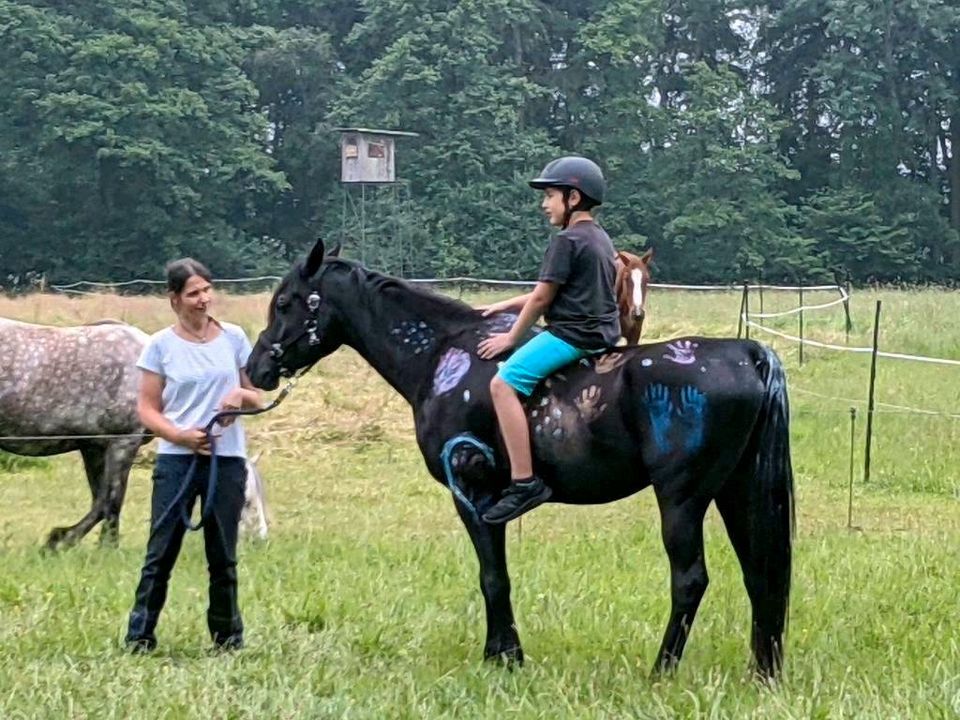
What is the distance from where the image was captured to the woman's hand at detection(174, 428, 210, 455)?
5336mm

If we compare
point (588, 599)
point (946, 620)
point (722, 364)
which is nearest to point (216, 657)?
point (588, 599)

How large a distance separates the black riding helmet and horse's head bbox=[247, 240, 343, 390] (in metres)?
1.19

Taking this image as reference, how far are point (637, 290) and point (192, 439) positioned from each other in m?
7.19

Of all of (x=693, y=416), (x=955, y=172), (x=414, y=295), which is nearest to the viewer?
(x=693, y=416)

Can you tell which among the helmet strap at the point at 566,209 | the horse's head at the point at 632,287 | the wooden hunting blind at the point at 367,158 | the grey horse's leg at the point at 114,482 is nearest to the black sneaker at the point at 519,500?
the helmet strap at the point at 566,209

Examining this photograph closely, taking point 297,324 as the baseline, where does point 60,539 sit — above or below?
below

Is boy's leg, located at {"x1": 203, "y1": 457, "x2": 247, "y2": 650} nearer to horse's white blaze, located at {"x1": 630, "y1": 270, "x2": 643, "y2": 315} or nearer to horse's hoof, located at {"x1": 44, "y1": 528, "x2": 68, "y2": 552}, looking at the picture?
horse's hoof, located at {"x1": 44, "y1": 528, "x2": 68, "y2": 552}

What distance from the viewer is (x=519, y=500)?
5.15 metres

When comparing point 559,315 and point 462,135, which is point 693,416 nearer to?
point 559,315

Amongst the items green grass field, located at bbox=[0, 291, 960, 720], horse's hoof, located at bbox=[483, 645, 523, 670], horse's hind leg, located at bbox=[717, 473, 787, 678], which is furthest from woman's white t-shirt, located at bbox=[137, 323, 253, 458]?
horse's hind leg, located at bbox=[717, 473, 787, 678]

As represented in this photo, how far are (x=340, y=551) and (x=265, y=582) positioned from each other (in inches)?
41.8

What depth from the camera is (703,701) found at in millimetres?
4512

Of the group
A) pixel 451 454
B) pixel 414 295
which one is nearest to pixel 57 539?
pixel 414 295

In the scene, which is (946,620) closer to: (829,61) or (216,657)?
(216,657)
